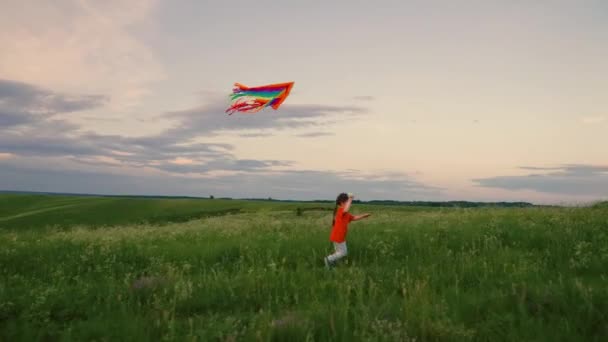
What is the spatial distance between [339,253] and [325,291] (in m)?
3.01

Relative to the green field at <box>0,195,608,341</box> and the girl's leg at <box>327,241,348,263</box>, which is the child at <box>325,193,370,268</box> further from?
the green field at <box>0,195,608,341</box>

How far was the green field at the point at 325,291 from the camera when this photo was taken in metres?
5.00

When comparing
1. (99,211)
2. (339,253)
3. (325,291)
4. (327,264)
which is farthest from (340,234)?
(99,211)

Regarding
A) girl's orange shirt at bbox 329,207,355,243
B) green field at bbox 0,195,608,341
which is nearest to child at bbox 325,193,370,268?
girl's orange shirt at bbox 329,207,355,243

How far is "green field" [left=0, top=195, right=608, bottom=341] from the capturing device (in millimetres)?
4996

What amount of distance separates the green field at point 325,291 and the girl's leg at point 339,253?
35 centimetres

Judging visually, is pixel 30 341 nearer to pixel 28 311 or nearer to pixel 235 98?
pixel 28 311

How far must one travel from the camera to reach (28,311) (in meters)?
6.18

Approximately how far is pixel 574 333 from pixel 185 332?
14.1 ft

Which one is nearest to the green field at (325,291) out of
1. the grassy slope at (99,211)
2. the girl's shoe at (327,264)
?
the girl's shoe at (327,264)

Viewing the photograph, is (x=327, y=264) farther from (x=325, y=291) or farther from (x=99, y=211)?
(x=99, y=211)

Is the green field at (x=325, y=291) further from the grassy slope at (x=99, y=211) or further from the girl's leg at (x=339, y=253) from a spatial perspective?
the grassy slope at (x=99, y=211)

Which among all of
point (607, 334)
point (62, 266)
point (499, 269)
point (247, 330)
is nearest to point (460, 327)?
point (607, 334)

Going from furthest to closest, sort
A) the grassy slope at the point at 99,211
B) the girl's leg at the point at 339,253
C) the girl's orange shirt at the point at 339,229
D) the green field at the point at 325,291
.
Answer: the grassy slope at the point at 99,211
the girl's orange shirt at the point at 339,229
the girl's leg at the point at 339,253
the green field at the point at 325,291
